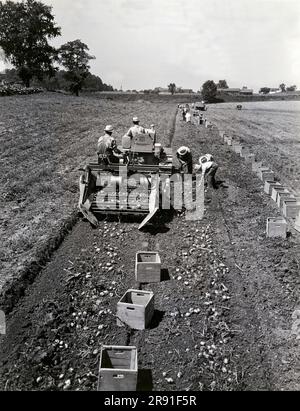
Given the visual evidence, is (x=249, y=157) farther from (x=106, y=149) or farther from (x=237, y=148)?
(x=106, y=149)

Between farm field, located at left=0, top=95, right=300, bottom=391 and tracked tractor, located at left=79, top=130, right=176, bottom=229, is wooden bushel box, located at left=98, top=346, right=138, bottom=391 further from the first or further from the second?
tracked tractor, located at left=79, top=130, right=176, bottom=229

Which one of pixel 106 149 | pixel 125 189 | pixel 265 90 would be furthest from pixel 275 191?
pixel 265 90

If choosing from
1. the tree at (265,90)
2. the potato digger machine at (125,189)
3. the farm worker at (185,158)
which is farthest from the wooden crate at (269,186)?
the tree at (265,90)

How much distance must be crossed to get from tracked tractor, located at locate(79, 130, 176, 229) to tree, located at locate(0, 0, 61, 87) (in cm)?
4768

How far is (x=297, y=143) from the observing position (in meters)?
24.8

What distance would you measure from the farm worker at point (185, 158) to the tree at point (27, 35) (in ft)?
156

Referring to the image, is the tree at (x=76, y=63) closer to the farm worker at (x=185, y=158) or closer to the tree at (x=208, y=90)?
the tree at (x=208, y=90)

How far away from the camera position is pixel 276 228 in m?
9.50

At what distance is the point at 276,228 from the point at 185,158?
358cm

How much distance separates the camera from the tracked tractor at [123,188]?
32.3 feet

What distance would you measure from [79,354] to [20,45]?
54.6 metres

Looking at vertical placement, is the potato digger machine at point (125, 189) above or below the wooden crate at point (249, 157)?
above

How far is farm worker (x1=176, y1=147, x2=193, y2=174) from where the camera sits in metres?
11.8
